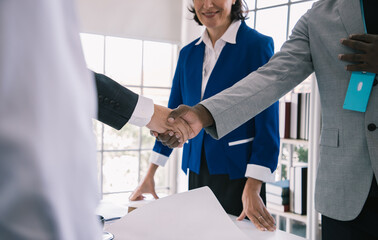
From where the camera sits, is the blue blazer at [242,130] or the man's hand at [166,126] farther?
the blue blazer at [242,130]

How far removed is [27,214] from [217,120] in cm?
92

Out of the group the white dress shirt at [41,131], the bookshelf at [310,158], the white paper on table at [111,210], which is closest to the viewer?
the white dress shirt at [41,131]

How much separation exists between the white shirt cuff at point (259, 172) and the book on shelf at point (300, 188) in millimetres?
1312

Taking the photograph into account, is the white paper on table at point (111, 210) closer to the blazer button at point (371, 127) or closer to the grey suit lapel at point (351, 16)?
the blazer button at point (371, 127)

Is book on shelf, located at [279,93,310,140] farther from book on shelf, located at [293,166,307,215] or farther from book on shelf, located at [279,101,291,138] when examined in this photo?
book on shelf, located at [293,166,307,215]

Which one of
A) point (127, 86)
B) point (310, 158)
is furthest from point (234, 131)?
point (127, 86)

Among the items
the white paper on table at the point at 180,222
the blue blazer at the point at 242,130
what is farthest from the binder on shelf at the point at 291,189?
the white paper on table at the point at 180,222

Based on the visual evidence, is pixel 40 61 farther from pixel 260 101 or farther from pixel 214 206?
pixel 260 101

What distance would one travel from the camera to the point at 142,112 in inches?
46.9

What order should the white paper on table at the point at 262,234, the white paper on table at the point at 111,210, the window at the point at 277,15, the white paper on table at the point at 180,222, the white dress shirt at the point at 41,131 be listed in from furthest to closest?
the window at the point at 277,15, the white paper on table at the point at 111,210, the white paper on table at the point at 262,234, the white paper on table at the point at 180,222, the white dress shirt at the point at 41,131

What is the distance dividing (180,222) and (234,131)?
2.08 ft

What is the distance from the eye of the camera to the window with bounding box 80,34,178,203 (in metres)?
3.43

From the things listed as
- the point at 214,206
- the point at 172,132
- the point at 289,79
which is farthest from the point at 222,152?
the point at 214,206

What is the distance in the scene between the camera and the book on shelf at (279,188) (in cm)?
268
